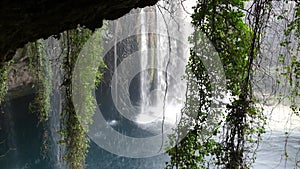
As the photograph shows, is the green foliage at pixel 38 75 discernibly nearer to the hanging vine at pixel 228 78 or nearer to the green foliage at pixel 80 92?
the green foliage at pixel 80 92

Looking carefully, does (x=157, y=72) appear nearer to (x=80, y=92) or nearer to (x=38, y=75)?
(x=80, y=92)

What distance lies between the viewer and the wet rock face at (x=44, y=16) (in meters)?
0.54

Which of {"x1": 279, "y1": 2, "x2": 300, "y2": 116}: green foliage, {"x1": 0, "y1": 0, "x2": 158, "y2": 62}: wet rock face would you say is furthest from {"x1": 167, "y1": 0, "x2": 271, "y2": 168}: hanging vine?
{"x1": 0, "y1": 0, "x2": 158, "y2": 62}: wet rock face

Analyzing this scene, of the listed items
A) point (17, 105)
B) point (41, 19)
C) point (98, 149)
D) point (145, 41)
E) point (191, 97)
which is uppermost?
point (145, 41)

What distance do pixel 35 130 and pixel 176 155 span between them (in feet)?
14.2

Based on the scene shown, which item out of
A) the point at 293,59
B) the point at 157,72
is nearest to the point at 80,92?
the point at 293,59

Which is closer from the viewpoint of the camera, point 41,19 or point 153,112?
point 41,19

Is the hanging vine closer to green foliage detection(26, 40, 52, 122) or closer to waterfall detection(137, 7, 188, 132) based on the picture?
green foliage detection(26, 40, 52, 122)

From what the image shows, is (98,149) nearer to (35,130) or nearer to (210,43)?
(35,130)

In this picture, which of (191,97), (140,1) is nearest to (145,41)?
(191,97)

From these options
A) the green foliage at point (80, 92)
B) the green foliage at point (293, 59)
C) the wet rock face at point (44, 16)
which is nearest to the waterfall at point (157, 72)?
the green foliage at point (80, 92)

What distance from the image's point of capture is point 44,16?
1.95ft

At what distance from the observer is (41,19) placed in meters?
0.60

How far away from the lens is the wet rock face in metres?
0.54
